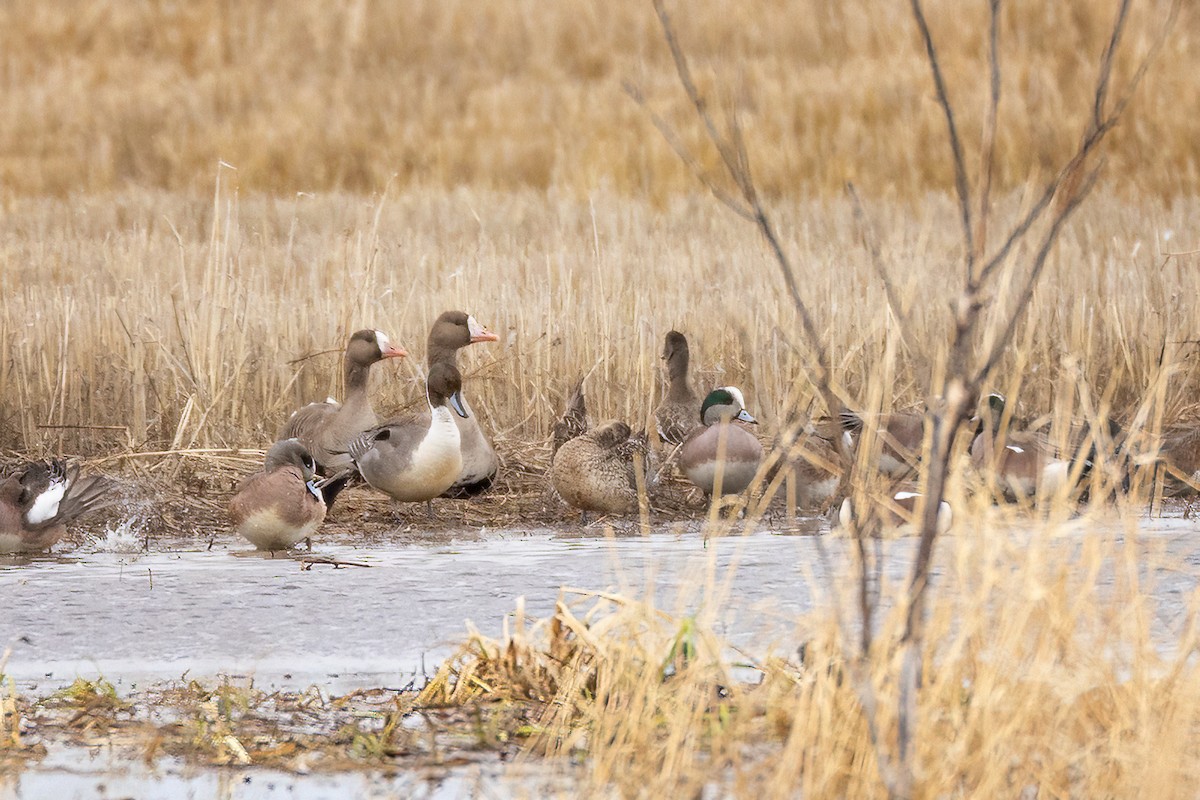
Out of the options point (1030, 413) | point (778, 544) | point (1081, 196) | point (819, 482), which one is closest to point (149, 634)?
point (778, 544)

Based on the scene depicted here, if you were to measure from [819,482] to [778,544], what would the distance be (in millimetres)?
1270

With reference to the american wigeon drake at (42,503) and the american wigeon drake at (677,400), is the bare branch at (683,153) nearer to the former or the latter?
the american wigeon drake at (42,503)

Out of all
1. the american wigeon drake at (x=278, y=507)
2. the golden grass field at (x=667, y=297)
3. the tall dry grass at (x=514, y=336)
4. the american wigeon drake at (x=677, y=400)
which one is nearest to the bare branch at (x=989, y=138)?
the golden grass field at (x=667, y=297)

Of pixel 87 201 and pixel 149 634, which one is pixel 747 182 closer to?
pixel 149 634

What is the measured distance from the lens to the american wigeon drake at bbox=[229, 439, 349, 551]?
6645 millimetres

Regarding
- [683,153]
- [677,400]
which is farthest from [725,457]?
[683,153]

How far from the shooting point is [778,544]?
22.2ft

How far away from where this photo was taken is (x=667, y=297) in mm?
11734

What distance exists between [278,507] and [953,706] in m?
3.90

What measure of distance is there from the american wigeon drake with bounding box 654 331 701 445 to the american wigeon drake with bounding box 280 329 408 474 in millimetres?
1447

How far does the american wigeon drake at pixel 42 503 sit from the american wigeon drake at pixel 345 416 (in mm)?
1564

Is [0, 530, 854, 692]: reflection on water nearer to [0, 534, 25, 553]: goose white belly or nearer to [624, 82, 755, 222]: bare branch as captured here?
[0, 534, 25, 553]: goose white belly

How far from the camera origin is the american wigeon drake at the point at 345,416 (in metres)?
8.51

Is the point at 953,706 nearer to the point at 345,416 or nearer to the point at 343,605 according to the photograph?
the point at 343,605
